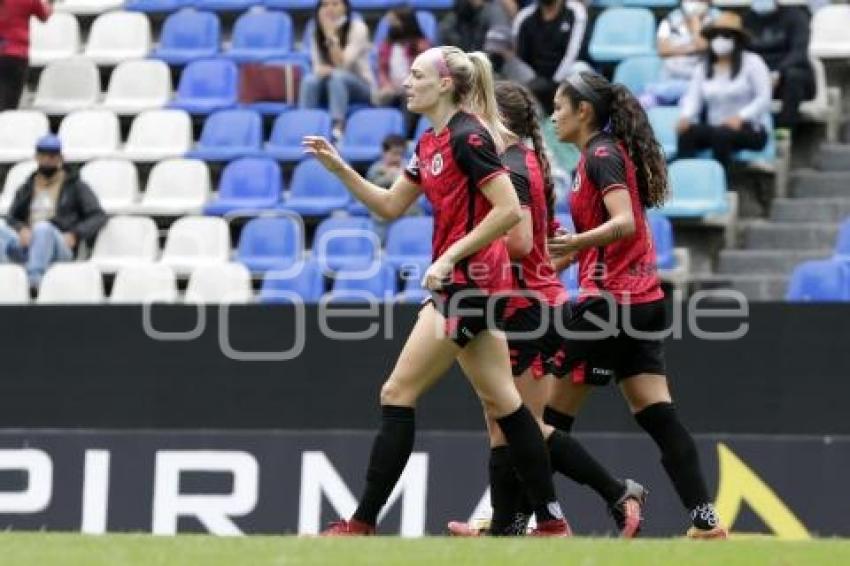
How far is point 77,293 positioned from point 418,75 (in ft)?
19.7

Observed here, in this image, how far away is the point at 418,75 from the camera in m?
8.65

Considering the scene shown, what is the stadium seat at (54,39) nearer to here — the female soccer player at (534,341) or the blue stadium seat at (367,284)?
the blue stadium seat at (367,284)

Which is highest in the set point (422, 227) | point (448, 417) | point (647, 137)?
point (647, 137)

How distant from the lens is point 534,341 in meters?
9.18

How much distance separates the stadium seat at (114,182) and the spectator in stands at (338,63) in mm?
1376

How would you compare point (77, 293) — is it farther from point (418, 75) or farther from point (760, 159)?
point (418, 75)

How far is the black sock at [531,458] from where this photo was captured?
8664 millimetres

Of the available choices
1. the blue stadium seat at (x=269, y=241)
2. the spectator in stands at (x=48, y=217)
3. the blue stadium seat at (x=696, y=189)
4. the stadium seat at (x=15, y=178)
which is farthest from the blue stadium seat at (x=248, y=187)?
the blue stadium seat at (x=696, y=189)

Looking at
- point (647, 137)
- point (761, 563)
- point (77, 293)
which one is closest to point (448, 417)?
point (77, 293)

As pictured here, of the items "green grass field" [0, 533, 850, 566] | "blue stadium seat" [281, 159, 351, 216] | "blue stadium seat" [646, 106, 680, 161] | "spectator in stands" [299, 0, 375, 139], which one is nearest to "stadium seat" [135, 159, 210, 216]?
"blue stadium seat" [281, 159, 351, 216]

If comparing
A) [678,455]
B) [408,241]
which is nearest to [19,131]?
[408,241]

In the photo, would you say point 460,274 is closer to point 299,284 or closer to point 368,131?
point 299,284

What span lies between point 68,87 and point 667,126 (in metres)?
4.99

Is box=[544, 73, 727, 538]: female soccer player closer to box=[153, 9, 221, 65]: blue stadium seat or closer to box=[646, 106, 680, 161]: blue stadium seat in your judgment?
box=[646, 106, 680, 161]: blue stadium seat
